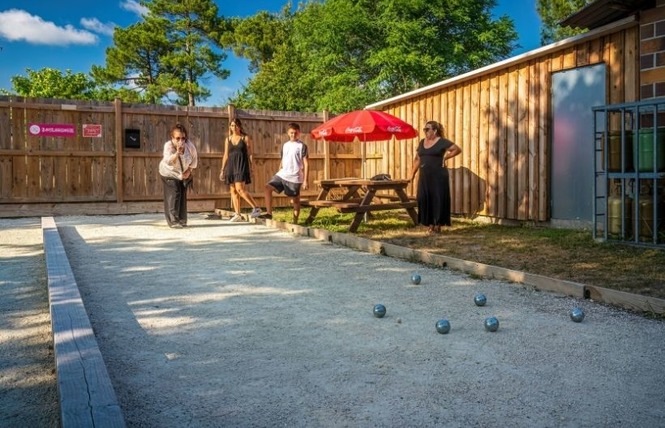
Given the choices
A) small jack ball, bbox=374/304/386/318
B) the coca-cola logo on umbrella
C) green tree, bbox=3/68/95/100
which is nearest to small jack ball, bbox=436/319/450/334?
small jack ball, bbox=374/304/386/318

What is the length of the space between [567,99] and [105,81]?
40.1 m

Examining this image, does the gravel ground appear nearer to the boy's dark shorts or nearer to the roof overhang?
the boy's dark shorts

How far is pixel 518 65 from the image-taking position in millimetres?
10648

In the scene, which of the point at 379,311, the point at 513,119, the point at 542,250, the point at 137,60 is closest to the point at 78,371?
the point at 379,311

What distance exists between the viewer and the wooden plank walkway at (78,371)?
7.22 ft

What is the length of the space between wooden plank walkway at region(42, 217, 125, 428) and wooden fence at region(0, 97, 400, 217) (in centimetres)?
998

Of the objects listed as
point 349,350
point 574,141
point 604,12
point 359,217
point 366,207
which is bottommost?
point 349,350

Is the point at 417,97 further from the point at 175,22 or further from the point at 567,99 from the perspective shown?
the point at 175,22

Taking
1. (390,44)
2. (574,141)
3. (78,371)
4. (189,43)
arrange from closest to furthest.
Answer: (78,371), (574,141), (390,44), (189,43)

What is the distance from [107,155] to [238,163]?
14.3ft

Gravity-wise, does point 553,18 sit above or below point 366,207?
above

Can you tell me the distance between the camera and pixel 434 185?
30.2ft

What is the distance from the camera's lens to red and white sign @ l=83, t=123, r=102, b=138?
13633 mm

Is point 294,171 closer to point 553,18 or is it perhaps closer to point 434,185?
point 434,185
